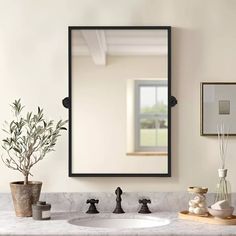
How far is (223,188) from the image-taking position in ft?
10.2

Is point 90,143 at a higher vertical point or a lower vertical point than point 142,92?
lower

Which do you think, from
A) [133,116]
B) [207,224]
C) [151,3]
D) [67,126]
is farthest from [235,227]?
[151,3]

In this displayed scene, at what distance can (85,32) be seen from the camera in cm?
327

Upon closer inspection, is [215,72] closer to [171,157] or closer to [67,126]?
[171,157]

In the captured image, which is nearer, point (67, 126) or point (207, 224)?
point (207, 224)

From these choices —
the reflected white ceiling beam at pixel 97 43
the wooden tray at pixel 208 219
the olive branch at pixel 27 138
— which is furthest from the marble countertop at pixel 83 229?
the reflected white ceiling beam at pixel 97 43

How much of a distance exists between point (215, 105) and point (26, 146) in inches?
43.2

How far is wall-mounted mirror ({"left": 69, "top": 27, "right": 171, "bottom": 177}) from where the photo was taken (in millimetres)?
3256

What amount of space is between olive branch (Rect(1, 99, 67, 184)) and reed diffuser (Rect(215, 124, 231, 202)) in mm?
891

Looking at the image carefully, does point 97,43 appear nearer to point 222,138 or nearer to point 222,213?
point 222,138

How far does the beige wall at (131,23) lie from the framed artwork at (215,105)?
0.04 metres

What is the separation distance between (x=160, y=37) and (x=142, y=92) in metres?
0.33

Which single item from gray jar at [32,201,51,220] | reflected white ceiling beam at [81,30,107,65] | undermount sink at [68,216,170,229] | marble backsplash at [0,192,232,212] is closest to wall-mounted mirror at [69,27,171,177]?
reflected white ceiling beam at [81,30,107,65]

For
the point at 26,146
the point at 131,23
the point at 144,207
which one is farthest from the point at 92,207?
the point at 131,23
